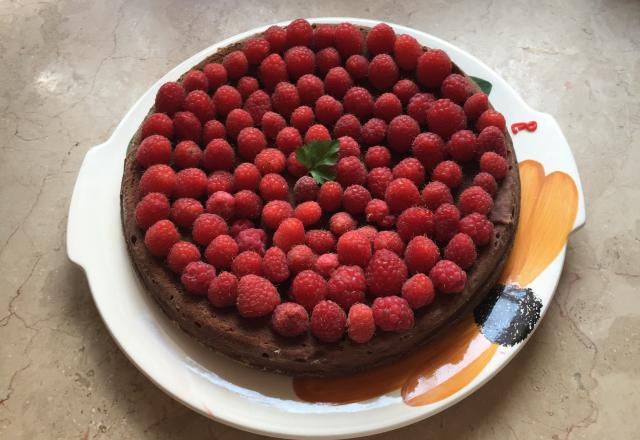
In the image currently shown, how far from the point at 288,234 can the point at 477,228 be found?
50 cm

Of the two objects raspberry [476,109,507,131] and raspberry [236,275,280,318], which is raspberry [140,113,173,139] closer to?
raspberry [236,275,280,318]

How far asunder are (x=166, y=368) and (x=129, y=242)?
0.38 meters

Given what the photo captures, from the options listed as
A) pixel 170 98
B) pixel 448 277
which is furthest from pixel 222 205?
pixel 448 277

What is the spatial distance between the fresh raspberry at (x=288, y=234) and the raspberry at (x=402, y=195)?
0.26 metres

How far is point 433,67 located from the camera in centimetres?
187

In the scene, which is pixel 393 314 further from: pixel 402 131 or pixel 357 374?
pixel 402 131

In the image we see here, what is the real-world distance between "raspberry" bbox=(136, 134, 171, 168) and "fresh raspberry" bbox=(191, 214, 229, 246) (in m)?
0.25

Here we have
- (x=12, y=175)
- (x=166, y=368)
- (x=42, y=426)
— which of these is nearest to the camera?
(x=166, y=368)

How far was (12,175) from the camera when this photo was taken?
2244mm

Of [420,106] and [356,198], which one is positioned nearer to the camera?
[356,198]

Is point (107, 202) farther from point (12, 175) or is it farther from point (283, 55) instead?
point (283, 55)

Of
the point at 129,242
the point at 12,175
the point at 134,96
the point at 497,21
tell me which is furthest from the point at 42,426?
the point at 497,21

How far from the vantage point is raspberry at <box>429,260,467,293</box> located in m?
1.53

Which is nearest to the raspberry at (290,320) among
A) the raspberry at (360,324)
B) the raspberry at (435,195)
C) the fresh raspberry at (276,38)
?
the raspberry at (360,324)
